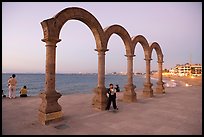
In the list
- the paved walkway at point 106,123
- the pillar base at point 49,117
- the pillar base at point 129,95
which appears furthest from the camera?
the pillar base at point 129,95

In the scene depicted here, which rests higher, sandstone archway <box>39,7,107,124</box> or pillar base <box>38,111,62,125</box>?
sandstone archway <box>39,7,107,124</box>

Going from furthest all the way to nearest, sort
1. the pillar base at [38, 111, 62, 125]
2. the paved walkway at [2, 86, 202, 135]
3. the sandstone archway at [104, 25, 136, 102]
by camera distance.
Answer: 1. the sandstone archway at [104, 25, 136, 102]
2. the pillar base at [38, 111, 62, 125]
3. the paved walkway at [2, 86, 202, 135]

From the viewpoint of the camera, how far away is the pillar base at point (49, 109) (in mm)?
7219

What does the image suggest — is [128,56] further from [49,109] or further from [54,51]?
[49,109]

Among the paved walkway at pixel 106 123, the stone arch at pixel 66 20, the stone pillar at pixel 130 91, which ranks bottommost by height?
the paved walkway at pixel 106 123

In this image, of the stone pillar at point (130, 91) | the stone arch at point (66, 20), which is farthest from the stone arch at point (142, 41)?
the stone arch at point (66, 20)

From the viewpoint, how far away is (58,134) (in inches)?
235

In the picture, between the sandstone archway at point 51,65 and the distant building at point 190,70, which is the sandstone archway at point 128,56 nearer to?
the sandstone archway at point 51,65

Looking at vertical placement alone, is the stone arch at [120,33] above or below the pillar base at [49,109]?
above

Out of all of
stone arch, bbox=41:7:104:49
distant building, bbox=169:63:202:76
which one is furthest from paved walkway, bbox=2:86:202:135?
distant building, bbox=169:63:202:76

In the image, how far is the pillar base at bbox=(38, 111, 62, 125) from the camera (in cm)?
714

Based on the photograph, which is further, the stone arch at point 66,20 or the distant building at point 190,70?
the distant building at point 190,70

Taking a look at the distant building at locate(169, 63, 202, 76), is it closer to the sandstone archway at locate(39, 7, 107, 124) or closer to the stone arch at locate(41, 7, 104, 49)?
the stone arch at locate(41, 7, 104, 49)

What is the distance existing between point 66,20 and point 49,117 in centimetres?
447
